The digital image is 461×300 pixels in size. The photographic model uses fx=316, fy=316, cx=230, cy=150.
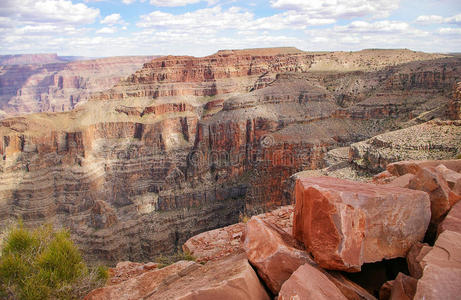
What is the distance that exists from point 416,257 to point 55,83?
196 m

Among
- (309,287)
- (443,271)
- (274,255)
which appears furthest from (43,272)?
(443,271)

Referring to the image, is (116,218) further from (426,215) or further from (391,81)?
(391,81)

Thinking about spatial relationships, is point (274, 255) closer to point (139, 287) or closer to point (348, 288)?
point (348, 288)

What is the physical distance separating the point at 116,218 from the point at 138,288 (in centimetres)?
4048

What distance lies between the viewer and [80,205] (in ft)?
159

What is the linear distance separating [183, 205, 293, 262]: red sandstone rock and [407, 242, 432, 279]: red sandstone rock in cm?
430

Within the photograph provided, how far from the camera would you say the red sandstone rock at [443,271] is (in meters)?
4.29

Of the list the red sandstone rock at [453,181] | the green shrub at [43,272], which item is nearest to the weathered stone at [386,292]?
the red sandstone rock at [453,181]

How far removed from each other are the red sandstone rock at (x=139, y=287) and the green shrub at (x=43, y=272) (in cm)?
106

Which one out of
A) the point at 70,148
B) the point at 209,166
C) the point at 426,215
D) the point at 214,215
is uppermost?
the point at 426,215

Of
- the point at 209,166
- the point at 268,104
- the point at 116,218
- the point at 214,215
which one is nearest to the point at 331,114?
the point at 268,104

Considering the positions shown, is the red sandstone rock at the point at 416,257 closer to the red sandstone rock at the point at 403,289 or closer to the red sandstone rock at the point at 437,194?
the red sandstone rock at the point at 403,289

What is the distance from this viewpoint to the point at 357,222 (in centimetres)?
580

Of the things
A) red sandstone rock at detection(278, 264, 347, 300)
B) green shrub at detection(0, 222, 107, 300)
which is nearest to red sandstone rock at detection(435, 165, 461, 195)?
red sandstone rock at detection(278, 264, 347, 300)
